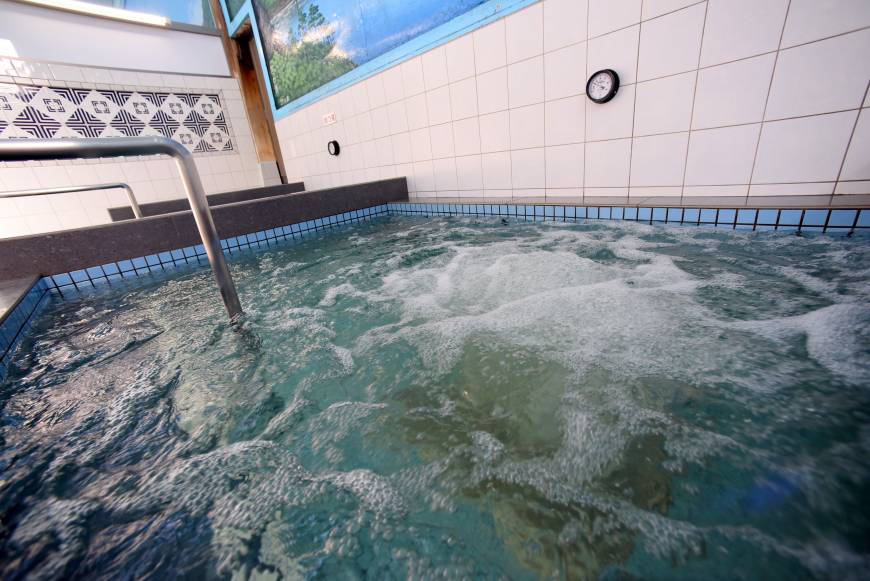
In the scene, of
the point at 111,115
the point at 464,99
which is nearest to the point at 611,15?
the point at 464,99

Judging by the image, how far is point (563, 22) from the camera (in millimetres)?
2736

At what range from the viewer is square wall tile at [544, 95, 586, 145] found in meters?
2.87

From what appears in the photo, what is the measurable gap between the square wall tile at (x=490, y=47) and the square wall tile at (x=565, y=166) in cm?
104

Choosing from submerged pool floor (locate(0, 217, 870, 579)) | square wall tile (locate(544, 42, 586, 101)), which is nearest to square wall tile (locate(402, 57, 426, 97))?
square wall tile (locate(544, 42, 586, 101))

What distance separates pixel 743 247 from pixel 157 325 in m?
3.42

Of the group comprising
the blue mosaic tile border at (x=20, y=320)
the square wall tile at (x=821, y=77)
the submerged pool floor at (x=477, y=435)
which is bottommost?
the submerged pool floor at (x=477, y=435)

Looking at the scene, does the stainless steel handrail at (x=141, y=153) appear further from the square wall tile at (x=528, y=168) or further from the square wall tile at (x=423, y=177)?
the square wall tile at (x=423, y=177)

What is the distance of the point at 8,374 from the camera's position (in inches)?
58.3

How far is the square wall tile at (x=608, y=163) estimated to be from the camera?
2.75 meters

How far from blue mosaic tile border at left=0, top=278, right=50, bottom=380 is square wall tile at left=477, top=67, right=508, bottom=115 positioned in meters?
3.90

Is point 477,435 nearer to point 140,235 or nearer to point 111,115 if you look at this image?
point 140,235

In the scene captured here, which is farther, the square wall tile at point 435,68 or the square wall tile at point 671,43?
the square wall tile at point 435,68

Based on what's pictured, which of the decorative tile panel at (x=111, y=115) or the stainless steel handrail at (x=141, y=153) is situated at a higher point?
the decorative tile panel at (x=111, y=115)

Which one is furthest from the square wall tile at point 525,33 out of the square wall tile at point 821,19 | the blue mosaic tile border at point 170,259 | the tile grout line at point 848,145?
the blue mosaic tile border at point 170,259
